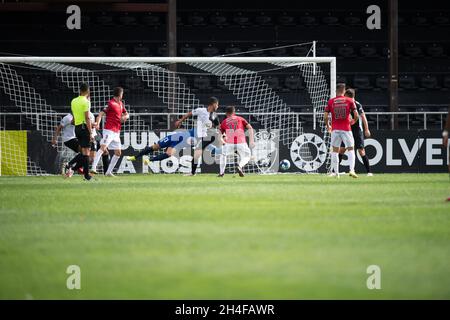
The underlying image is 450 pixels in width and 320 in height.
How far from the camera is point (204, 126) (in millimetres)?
22844

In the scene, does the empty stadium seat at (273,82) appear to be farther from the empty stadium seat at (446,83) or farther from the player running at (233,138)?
the player running at (233,138)

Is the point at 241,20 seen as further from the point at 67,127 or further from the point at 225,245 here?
the point at 225,245

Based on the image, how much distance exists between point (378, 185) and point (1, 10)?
18718 mm

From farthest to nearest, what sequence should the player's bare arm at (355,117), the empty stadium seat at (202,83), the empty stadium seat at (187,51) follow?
1. the empty stadium seat at (187,51)
2. the empty stadium seat at (202,83)
3. the player's bare arm at (355,117)

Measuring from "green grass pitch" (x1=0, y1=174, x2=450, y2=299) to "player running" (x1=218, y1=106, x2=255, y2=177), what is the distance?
798 cm

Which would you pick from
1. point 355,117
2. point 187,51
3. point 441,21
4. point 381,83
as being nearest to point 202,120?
point 355,117

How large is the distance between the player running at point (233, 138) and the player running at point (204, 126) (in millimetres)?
475

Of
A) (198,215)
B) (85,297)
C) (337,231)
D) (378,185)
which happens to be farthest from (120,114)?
Result: (85,297)

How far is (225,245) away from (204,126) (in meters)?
15.0

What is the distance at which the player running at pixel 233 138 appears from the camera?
874 inches

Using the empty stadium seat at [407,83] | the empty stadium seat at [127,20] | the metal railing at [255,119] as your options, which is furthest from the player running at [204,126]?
the empty stadium seat at [407,83]

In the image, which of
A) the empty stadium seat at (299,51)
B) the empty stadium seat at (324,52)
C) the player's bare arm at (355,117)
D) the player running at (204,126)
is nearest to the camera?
the player's bare arm at (355,117)

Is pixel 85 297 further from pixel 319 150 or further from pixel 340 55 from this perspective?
pixel 340 55

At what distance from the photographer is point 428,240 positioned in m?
8.44
